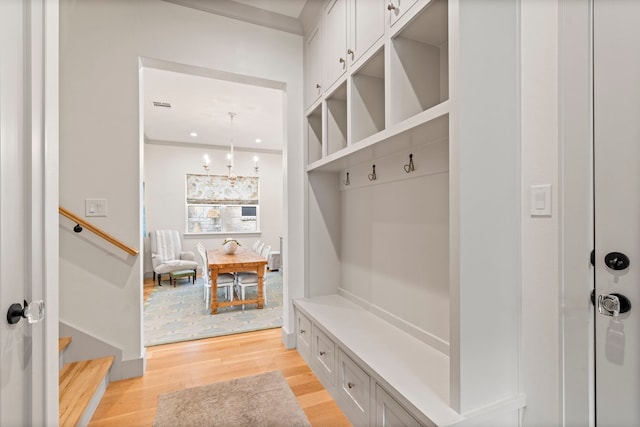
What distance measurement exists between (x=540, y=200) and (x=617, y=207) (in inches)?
8.9

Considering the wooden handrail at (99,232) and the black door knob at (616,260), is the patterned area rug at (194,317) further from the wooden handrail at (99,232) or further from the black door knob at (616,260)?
the black door knob at (616,260)

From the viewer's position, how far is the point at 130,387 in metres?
2.12

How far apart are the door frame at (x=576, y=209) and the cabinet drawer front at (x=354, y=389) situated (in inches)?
33.4

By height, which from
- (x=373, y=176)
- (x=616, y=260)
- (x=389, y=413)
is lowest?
(x=389, y=413)

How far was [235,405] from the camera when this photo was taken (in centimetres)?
189

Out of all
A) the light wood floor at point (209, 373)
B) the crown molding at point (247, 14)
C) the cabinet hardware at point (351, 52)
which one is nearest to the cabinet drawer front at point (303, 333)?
the light wood floor at point (209, 373)

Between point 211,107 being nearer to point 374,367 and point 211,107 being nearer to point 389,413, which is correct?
point 374,367

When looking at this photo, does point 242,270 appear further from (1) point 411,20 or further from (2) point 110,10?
(1) point 411,20

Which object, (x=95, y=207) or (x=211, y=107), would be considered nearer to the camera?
(x=95, y=207)

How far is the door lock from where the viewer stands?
3.29ft

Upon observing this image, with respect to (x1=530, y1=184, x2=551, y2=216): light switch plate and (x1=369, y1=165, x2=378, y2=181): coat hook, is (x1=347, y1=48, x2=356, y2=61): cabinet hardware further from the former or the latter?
(x1=530, y1=184, x2=551, y2=216): light switch plate

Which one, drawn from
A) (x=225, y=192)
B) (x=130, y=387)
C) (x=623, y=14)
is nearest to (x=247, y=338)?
(x=130, y=387)

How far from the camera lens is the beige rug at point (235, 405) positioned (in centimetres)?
174

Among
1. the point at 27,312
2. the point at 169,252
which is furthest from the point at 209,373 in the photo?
the point at 169,252
